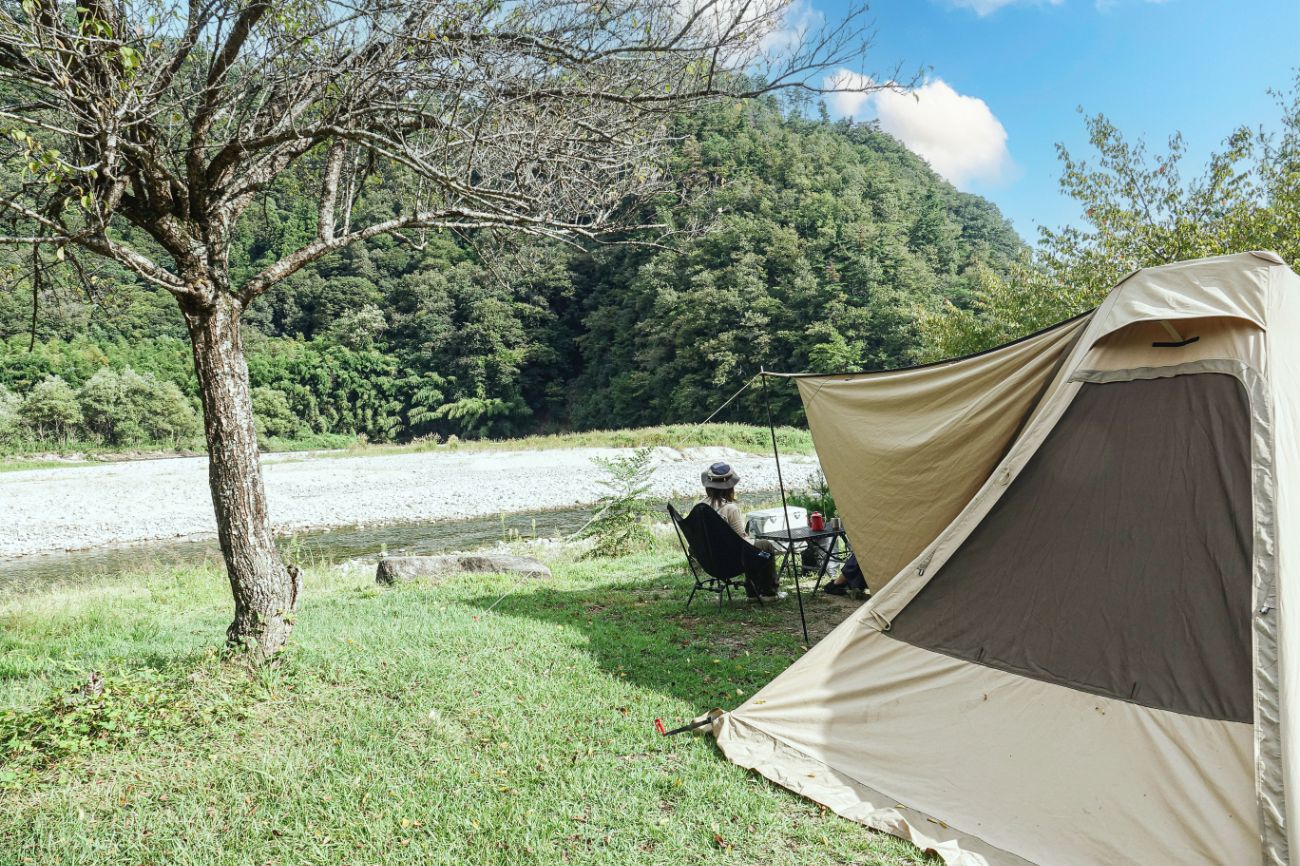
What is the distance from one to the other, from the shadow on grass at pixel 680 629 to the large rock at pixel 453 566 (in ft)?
2.21

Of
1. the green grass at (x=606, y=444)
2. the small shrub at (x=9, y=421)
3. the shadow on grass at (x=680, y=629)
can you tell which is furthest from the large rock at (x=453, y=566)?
the small shrub at (x=9, y=421)

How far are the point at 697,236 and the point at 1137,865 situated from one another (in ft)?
13.9

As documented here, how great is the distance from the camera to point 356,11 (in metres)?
3.80

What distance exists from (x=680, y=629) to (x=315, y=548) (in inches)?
424

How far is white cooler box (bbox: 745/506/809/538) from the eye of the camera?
759 centimetres

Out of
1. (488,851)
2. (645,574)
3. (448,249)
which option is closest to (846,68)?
(488,851)

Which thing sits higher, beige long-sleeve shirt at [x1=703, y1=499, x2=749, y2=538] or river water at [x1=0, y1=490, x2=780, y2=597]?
beige long-sleeve shirt at [x1=703, y1=499, x2=749, y2=538]

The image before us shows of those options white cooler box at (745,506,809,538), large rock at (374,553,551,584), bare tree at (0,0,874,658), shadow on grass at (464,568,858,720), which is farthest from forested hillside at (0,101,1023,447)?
bare tree at (0,0,874,658)

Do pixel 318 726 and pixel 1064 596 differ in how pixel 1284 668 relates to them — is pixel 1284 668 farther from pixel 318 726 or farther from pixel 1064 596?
pixel 318 726

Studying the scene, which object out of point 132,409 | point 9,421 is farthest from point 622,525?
point 132,409

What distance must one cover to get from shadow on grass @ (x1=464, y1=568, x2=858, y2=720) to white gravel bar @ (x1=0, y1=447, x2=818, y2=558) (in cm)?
1208

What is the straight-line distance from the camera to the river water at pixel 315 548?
1237 centimetres

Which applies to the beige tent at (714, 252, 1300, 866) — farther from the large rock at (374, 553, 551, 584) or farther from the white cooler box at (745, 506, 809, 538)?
the large rock at (374, 553, 551, 584)

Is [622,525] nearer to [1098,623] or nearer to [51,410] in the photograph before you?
[1098,623]
